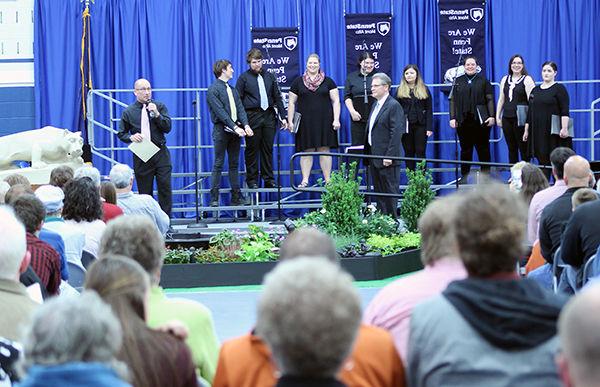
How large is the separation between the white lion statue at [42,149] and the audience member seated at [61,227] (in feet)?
23.2

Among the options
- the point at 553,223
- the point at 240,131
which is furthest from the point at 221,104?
the point at 553,223

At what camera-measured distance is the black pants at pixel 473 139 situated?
15.7 metres

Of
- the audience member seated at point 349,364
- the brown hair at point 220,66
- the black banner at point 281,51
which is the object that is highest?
the black banner at point 281,51

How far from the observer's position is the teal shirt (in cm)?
378

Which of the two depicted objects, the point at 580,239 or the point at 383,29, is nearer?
the point at 580,239

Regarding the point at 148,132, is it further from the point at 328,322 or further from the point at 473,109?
the point at 328,322

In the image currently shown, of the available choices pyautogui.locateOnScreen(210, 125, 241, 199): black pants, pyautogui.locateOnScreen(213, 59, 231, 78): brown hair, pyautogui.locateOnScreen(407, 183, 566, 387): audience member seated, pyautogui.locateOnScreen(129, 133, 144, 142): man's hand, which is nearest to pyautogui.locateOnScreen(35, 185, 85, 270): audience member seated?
pyautogui.locateOnScreen(407, 183, 566, 387): audience member seated

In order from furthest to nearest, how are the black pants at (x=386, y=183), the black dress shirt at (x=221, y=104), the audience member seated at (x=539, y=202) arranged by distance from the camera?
the black dress shirt at (x=221, y=104)
the black pants at (x=386, y=183)
the audience member seated at (x=539, y=202)

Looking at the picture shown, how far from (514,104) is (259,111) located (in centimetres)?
356

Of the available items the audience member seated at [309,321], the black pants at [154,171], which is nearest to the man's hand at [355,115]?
the black pants at [154,171]

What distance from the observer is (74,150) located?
46.6 feet

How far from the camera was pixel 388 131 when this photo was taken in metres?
13.6

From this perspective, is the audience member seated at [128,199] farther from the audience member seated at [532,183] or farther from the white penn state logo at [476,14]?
the white penn state logo at [476,14]

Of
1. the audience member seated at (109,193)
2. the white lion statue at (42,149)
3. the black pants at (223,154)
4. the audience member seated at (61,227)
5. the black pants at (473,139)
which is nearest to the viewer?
the audience member seated at (61,227)
